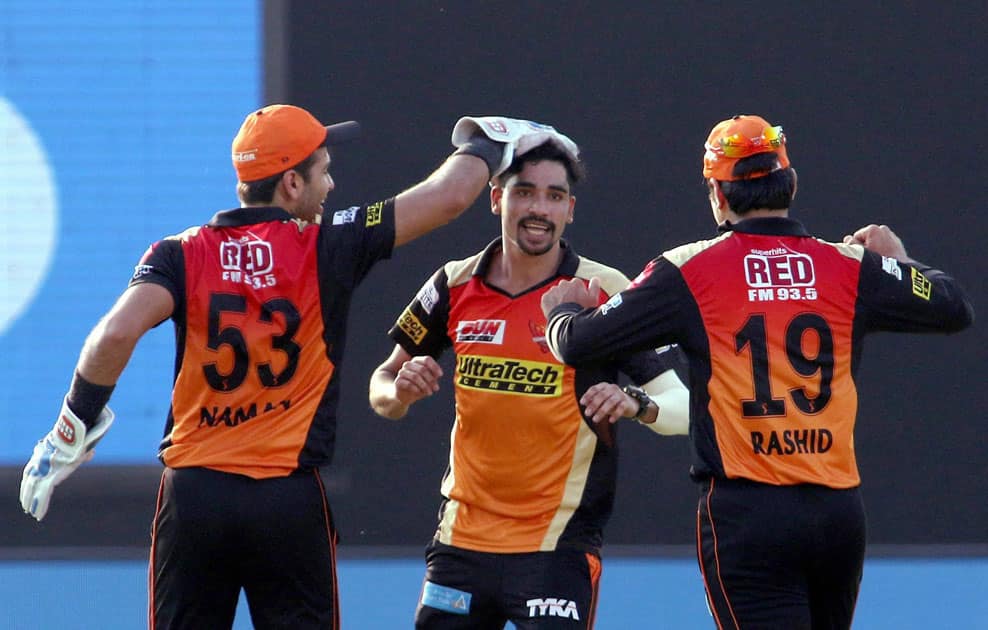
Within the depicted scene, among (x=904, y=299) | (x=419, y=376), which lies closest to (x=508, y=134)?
(x=419, y=376)

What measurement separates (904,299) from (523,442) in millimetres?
1090

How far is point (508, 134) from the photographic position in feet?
13.1

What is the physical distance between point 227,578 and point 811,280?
170cm

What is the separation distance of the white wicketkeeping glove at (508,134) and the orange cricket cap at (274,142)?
1.30 ft

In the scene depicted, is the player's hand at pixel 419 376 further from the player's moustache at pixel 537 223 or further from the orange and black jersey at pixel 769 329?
the player's moustache at pixel 537 223

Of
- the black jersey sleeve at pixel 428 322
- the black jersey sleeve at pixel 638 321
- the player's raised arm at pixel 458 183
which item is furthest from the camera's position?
the black jersey sleeve at pixel 428 322

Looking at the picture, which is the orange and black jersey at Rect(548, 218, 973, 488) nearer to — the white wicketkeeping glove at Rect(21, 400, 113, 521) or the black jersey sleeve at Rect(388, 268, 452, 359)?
the black jersey sleeve at Rect(388, 268, 452, 359)

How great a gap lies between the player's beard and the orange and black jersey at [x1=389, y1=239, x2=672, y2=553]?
0.10 metres

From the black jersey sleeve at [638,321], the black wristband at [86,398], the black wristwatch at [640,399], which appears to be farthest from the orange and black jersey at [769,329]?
the black wristband at [86,398]

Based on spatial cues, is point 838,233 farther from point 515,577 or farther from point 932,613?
point 515,577

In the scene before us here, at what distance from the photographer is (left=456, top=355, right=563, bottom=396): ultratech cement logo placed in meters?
3.97

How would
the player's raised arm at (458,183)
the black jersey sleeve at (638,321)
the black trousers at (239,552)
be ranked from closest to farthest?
1. the black jersey sleeve at (638,321)
2. the black trousers at (239,552)
3. the player's raised arm at (458,183)

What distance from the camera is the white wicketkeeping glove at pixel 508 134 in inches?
156

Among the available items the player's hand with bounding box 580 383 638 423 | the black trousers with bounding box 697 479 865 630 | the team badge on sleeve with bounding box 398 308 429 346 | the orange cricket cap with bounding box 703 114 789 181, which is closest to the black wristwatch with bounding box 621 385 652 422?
the player's hand with bounding box 580 383 638 423
